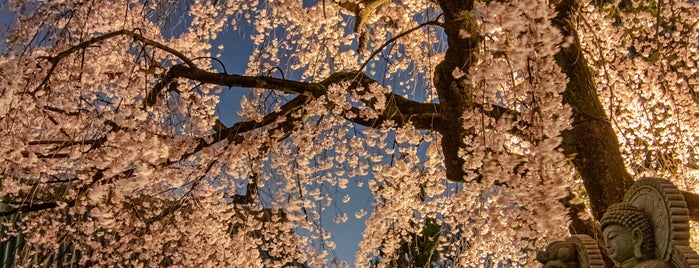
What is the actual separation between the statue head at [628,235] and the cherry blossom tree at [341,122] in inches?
29.0

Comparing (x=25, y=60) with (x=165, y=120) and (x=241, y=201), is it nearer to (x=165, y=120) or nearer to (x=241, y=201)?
(x=165, y=120)

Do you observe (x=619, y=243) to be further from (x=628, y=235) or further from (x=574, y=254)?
(x=574, y=254)

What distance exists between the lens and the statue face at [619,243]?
246 cm

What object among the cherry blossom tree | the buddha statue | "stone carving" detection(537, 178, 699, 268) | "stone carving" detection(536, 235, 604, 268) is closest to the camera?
"stone carving" detection(537, 178, 699, 268)

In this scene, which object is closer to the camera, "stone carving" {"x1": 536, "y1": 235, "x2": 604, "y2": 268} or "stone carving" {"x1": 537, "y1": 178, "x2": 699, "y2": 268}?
"stone carving" {"x1": 537, "y1": 178, "x2": 699, "y2": 268}

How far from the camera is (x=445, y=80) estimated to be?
495cm

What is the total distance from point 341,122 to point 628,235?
12.9 feet

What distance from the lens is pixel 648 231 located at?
7.91ft

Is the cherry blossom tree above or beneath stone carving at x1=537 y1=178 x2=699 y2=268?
above

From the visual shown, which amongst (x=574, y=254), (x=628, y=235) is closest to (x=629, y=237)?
(x=628, y=235)

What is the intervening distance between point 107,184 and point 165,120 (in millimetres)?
1042

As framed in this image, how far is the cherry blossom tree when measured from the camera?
13.3ft

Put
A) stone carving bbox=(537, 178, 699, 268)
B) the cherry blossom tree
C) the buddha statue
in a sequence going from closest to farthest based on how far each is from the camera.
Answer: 1. stone carving bbox=(537, 178, 699, 268)
2. the buddha statue
3. the cherry blossom tree

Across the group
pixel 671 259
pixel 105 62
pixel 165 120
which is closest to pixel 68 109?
pixel 165 120
